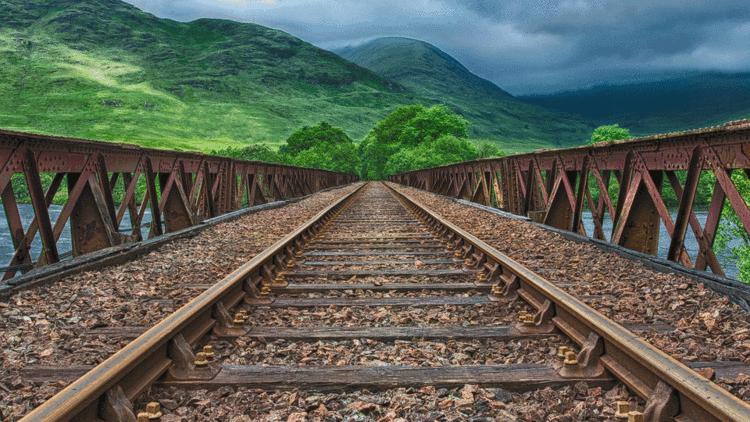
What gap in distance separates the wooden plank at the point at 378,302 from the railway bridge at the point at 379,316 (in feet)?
0.09

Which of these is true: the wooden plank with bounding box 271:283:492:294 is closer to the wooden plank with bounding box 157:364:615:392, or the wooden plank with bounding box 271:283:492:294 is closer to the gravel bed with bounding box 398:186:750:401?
the gravel bed with bounding box 398:186:750:401

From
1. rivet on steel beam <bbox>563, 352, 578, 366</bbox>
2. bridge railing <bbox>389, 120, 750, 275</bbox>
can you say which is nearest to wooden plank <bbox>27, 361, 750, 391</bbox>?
rivet on steel beam <bbox>563, 352, 578, 366</bbox>

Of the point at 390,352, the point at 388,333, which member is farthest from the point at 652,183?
the point at 390,352

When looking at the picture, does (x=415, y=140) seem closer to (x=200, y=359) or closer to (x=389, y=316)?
(x=389, y=316)

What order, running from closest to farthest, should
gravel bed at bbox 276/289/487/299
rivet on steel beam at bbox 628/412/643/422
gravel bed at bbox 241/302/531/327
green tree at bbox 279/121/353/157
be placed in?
rivet on steel beam at bbox 628/412/643/422 → gravel bed at bbox 241/302/531/327 → gravel bed at bbox 276/289/487/299 → green tree at bbox 279/121/353/157

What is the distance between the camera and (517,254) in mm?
7156

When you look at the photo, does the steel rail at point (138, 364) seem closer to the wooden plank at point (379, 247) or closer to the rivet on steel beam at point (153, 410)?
the rivet on steel beam at point (153, 410)

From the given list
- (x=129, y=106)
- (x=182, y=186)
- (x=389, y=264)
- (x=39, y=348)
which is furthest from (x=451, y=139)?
(x=129, y=106)

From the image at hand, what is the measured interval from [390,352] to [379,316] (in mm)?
799

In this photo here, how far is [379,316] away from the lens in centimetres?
417

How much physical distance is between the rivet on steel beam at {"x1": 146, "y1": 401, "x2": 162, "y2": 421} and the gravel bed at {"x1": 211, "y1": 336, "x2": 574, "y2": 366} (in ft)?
2.32

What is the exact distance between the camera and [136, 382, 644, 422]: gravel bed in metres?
2.52

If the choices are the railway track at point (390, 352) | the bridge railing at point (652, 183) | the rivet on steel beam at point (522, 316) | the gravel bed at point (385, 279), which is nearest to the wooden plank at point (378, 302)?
the railway track at point (390, 352)

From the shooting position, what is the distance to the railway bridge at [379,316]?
2607mm
